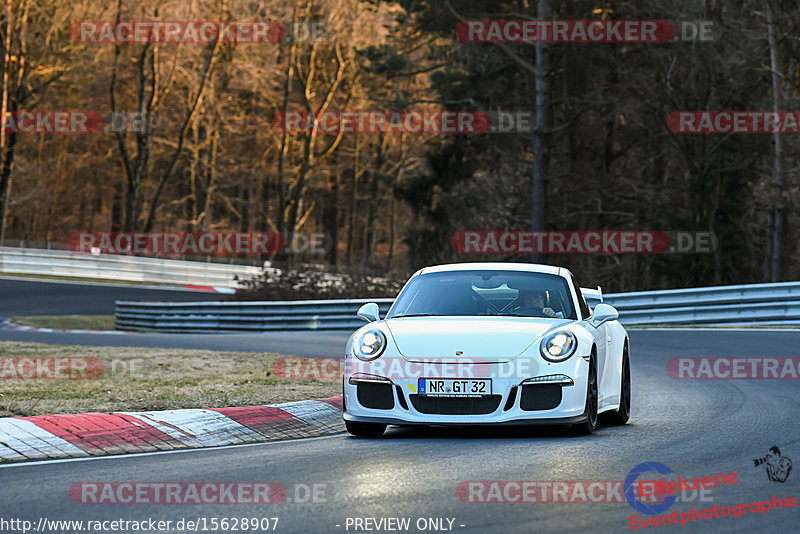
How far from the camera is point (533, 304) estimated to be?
9609 mm

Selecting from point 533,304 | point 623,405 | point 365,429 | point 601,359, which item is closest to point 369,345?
point 365,429

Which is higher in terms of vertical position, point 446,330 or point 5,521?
point 446,330

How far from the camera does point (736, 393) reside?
11930 millimetres

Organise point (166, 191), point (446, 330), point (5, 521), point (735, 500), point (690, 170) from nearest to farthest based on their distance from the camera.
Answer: point (5, 521), point (735, 500), point (446, 330), point (690, 170), point (166, 191)

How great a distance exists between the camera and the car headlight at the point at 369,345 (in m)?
8.70

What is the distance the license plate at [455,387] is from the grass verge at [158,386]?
2.58 meters

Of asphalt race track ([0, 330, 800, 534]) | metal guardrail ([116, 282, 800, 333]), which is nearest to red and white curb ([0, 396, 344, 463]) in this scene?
asphalt race track ([0, 330, 800, 534])

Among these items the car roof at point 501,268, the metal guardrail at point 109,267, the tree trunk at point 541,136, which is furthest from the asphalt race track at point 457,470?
the metal guardrail at point 109,267

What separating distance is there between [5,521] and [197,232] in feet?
171

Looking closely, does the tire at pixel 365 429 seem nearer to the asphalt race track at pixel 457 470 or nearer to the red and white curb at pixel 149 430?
the asphalt race track at pixel 457 470

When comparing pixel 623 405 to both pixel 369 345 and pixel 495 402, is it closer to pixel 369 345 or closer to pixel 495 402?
pixel 495 402

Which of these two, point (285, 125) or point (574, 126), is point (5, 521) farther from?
point (285, 125)

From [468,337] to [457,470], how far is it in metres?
1.74

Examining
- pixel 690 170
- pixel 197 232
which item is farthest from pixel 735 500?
pixel 197 232
